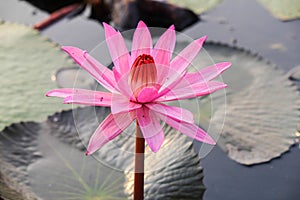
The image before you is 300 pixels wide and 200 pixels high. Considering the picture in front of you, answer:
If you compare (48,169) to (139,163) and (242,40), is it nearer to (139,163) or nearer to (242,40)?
(139,163)

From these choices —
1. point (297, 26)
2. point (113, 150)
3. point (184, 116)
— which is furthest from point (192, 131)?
point (297, 26)

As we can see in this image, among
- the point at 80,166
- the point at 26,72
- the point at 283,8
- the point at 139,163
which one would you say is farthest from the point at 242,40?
the point at 139,163

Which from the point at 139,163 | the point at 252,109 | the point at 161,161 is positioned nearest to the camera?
the point at 139,163

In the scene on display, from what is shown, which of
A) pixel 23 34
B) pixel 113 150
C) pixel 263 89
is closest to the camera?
pixel 113 150

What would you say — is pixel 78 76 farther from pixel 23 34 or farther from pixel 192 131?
pixel 192 131

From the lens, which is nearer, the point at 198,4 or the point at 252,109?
the point at 252,109

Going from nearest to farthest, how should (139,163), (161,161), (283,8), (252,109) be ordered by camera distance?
(139,163), (161,161), (252,109), (283,8)

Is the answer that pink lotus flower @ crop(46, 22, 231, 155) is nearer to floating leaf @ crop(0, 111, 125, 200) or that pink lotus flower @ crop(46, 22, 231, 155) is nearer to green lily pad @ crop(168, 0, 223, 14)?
floating leaf @ crop(0, 111, 125, 200)
